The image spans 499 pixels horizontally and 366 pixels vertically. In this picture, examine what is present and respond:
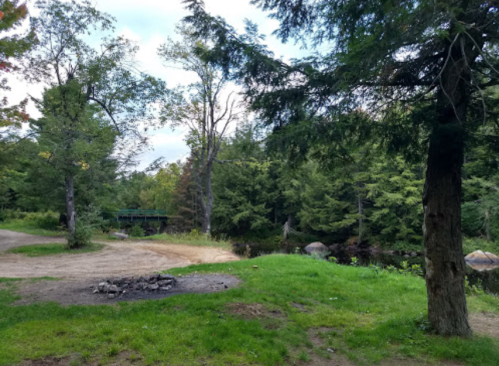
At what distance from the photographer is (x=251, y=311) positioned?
549 cm

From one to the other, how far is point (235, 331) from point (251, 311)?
98 centimetres

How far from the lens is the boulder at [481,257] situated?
763 inches

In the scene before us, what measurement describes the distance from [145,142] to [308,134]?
10148 mm

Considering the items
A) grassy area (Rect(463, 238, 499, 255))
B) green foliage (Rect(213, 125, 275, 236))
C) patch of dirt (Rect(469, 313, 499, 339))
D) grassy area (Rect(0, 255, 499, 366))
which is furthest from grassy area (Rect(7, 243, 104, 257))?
grassy area (Rect(463, 238, 499, 255))

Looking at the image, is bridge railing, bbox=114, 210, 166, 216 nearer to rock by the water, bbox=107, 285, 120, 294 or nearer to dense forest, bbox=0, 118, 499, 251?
dense forest, bbox=0, 118, 499, 251

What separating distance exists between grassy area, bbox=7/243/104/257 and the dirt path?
0.48 meters

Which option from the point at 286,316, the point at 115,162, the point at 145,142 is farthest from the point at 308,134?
the point at 115,162

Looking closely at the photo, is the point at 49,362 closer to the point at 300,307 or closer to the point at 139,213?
the point at 300,307

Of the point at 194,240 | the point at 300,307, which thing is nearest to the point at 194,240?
the point at 194,240

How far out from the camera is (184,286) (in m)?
7.07

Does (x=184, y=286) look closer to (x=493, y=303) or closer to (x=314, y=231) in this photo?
(x=493, y=303)

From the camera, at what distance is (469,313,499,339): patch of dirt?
16.7 ft

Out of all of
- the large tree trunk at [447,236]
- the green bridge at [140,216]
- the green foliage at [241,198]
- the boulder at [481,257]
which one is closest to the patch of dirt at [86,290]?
the large tree trunk at [447,236]

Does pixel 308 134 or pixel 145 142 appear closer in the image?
pixel 308 134
